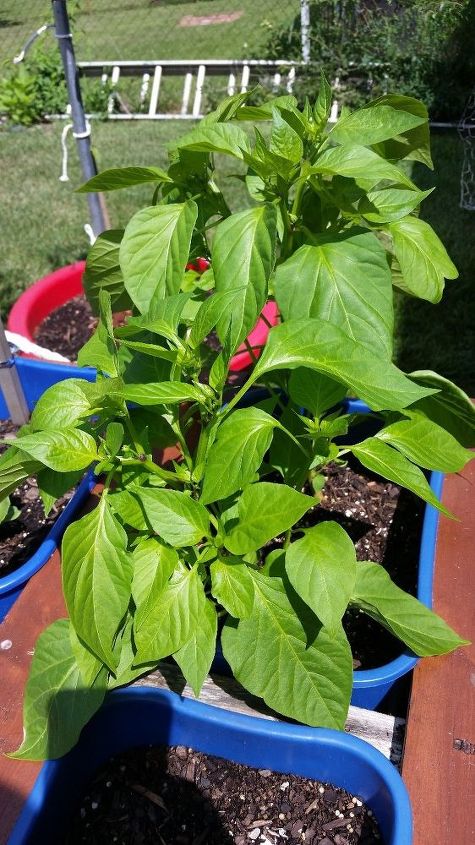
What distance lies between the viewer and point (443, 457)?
977 millimetres

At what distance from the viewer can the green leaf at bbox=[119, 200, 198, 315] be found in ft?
3.20

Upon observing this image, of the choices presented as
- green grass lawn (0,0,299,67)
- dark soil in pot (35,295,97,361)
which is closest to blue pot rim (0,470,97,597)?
dark soil in pot (35,295,97,361)

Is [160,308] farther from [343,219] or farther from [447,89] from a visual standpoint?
[447,89]

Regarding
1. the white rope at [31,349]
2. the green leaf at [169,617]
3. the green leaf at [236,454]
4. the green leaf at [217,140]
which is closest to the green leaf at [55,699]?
the green leaf at [169,617]

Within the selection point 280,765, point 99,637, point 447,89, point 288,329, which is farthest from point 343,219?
point 447,89

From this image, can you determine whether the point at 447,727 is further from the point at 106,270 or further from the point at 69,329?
the point at 69,329

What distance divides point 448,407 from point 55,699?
72 cm

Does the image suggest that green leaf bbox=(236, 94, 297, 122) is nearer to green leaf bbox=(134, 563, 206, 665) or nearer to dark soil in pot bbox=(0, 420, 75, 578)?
green leaf bbox=(134, 563, 206, 665)

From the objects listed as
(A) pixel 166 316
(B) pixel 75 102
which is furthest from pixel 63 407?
(B) pixel 75 102

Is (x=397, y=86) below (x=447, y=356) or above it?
above

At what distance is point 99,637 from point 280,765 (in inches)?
14.1

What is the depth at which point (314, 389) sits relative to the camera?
38.5 inches

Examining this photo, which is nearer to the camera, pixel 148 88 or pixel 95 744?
pixel 95 744

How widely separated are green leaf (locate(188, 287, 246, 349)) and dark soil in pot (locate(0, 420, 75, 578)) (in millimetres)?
753
